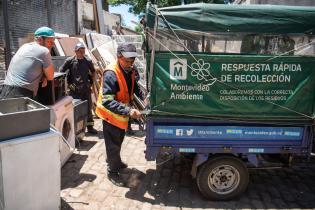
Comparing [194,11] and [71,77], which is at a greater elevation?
[194,11]

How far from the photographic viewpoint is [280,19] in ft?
12.7

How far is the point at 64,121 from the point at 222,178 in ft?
8.64

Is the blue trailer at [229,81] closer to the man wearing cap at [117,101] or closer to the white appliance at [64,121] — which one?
the man wearing cap at [117,101]

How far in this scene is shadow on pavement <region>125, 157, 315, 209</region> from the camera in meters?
4.29

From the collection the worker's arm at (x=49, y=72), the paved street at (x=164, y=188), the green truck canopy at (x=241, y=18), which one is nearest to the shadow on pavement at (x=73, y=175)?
the paved street at (x=164, y=188)

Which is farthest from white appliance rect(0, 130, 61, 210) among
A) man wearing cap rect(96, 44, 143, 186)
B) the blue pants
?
the blue pants

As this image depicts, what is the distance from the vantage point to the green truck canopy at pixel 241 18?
386 cm

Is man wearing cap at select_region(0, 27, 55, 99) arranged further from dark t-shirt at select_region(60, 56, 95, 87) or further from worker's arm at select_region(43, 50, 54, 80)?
dark t-shirt at select_region(60, 56, 95, 87)

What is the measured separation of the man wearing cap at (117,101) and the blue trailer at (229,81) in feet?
1.32

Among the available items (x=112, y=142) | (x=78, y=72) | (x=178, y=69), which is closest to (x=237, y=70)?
(x=178, y=69)

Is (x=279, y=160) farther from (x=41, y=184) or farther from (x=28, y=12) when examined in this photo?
(x=28, y=12)

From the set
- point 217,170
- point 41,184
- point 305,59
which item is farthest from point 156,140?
point 305,59

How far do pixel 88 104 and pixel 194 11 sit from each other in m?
3.94

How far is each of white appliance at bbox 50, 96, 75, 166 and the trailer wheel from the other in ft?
6.49
